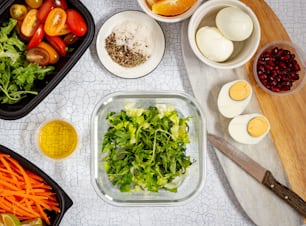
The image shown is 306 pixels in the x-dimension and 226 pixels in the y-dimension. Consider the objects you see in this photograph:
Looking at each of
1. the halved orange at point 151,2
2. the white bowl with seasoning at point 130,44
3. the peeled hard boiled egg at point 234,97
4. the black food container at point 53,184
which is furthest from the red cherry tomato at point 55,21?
the peeled hard boiled egg at point 234,97

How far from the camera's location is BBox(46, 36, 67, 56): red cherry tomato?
5.39 ft

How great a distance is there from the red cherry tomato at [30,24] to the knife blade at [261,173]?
1.93ft

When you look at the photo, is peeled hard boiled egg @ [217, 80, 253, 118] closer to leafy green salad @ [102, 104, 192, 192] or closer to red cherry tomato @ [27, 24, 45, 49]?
leafy green salad @ [102, 104, 192, 192]

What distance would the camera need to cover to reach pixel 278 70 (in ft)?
5.45

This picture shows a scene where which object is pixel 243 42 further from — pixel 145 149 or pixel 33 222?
pixel 33 222

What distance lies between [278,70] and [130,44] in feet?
1.41

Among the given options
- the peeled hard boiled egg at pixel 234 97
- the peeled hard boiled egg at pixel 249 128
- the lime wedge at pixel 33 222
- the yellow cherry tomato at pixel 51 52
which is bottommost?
the lime wedge at pixel 33 222

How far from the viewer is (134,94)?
1718 millimetres

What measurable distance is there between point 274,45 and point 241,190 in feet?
1.39

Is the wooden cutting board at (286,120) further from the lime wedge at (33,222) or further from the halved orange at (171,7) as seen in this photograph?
the lime wedge at (33,222)

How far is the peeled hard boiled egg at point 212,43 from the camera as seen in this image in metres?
1.60

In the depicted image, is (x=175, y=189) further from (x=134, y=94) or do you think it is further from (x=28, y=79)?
(x=28, y=79)

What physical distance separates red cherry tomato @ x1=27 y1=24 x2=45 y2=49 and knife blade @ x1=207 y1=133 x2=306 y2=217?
56 cm

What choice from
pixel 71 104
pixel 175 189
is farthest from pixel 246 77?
pixel 71 104
